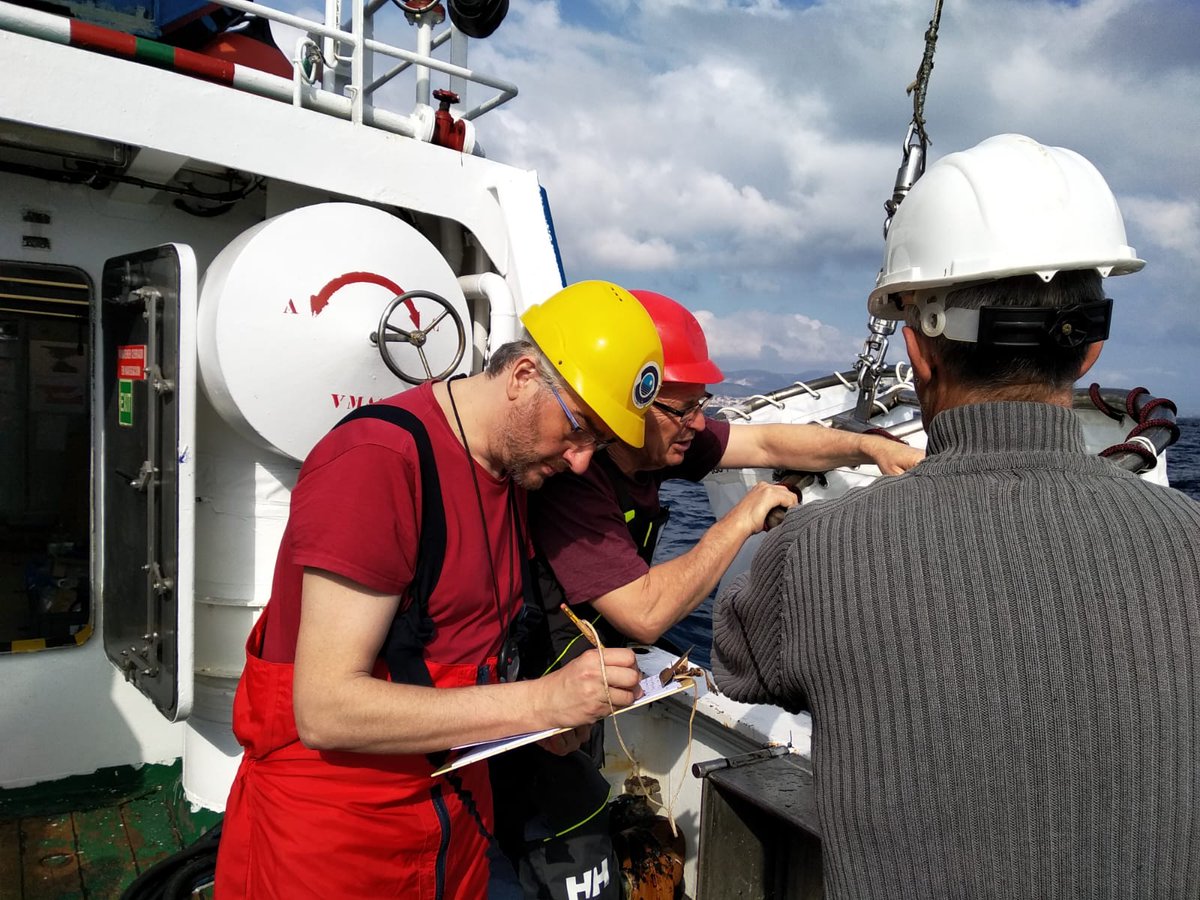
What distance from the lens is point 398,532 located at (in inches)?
66.5

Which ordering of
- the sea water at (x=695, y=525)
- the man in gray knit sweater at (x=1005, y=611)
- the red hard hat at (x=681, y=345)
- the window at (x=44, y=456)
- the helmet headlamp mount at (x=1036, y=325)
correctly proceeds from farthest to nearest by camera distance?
the sea water at (x=695, y=525), the window at (x=44, y=456), the red hard hat at (x=681, y=345), the helmet headlamp mount at (x=1036, y=325), the man in gray knit sweater at (x=1005, y=611)

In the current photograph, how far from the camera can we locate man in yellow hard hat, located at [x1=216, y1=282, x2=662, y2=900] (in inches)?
64.4

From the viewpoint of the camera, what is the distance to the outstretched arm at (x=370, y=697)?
1.62 m

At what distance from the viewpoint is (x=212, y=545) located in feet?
10.7

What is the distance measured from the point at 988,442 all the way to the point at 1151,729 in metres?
0.40

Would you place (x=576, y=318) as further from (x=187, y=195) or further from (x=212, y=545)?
(x=187, y=195)

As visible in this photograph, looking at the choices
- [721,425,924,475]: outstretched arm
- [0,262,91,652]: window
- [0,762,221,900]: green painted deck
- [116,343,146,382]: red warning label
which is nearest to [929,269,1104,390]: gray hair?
[721,425,924,475]: outstretched arm

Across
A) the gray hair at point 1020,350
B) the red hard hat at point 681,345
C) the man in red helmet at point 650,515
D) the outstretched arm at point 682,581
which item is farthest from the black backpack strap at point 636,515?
the gray hair at point 1020,350

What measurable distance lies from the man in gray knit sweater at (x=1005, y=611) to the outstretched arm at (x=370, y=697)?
2.06ft

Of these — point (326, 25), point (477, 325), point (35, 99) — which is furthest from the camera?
point (477, 325)

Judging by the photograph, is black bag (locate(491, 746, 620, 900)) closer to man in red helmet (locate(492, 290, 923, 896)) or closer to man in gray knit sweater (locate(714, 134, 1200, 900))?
man in red helmet (locate(492, 290, 923, 896))

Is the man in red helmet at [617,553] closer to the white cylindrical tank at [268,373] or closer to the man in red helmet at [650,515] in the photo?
the man in red helmet at [650,515]

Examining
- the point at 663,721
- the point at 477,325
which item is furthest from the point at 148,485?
the point at 663,721

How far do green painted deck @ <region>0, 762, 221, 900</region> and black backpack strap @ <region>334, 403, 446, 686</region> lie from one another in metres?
1.89
